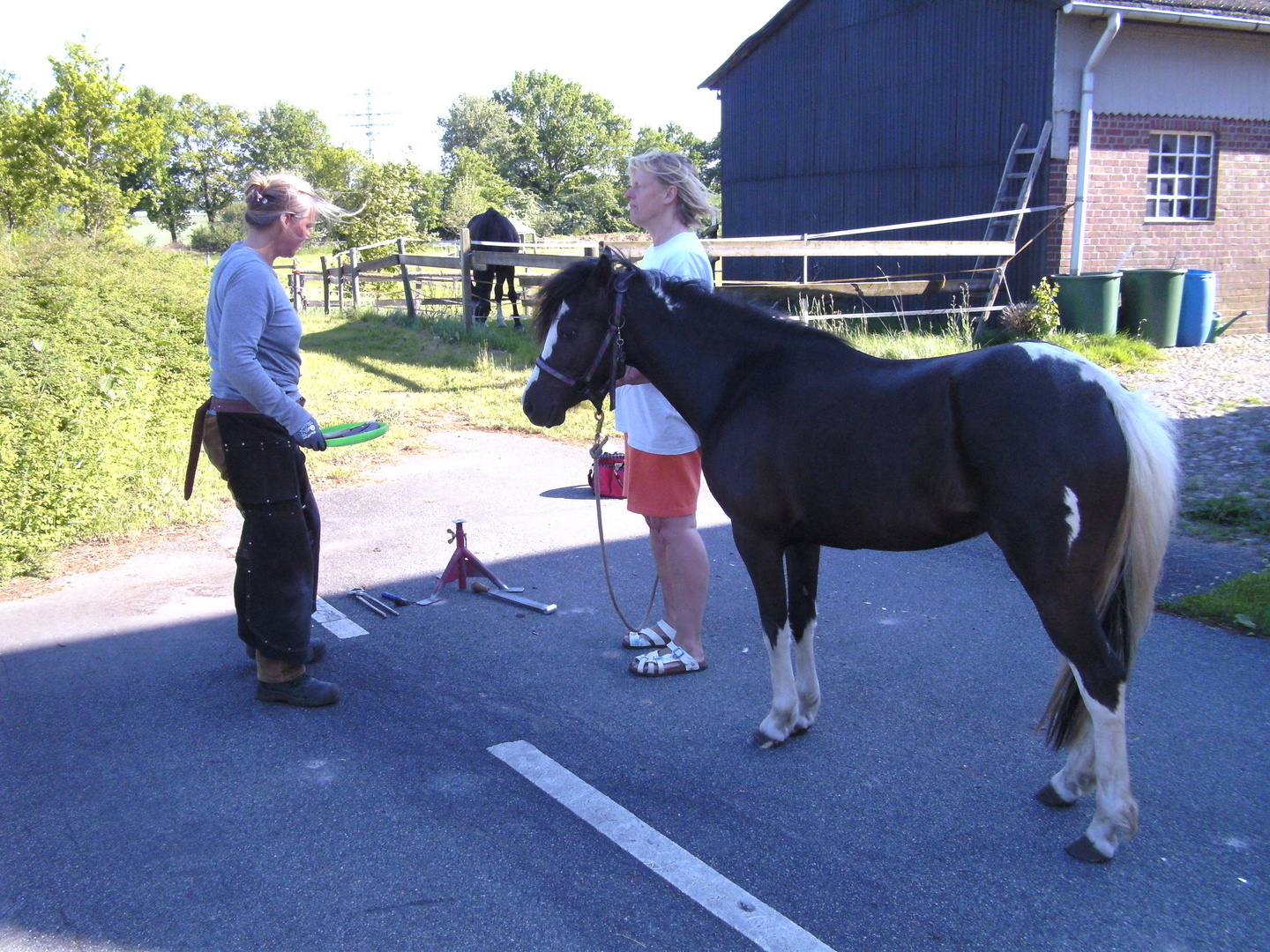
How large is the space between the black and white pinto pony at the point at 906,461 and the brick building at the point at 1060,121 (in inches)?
458

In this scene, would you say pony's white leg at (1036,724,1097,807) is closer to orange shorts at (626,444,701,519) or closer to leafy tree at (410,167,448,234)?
orange shorts at (626,444,701,519)

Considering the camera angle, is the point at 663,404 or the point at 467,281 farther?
the point at 467,281

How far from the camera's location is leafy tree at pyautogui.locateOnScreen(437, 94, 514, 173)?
3467 inches

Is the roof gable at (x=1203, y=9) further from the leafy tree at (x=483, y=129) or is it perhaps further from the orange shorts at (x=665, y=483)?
the leafy tree at (x=483, y=129)

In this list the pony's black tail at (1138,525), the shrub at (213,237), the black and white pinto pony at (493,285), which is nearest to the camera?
the pony's black tail at (1138,525)

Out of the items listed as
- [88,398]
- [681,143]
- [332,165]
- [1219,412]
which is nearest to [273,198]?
[88,398]

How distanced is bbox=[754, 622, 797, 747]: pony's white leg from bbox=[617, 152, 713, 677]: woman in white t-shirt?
2.46ft

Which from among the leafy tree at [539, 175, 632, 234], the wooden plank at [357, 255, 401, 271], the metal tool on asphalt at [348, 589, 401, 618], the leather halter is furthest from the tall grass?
the leafy tree at [539, 175, 632, 234]

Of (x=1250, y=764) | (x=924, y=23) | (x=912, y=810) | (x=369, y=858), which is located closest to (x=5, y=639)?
(x=369, y=858)

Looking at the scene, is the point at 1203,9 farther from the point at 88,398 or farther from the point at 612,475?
the point at 88,398

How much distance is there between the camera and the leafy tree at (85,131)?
20625 millimetres

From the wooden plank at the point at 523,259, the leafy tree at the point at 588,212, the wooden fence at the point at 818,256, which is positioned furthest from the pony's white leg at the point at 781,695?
the leafy tree at the point at 588,212

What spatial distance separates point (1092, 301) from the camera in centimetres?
1252

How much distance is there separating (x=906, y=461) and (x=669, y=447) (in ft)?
4.36
